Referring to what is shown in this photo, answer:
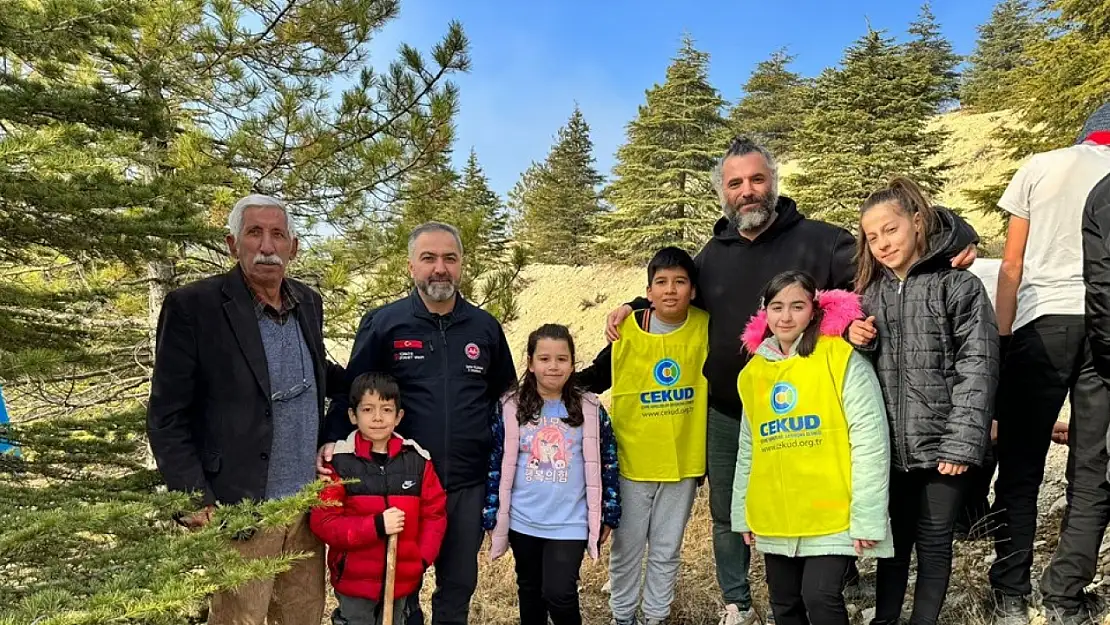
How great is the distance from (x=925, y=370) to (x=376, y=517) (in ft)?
7.69

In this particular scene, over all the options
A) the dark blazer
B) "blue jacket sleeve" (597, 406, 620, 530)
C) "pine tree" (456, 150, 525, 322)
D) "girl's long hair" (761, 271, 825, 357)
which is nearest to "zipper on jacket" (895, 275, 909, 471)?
"girl's long hair" (761, 271, 825, 357)

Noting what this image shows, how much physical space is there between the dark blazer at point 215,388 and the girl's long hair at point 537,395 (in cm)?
118

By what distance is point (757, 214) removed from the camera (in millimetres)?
3596

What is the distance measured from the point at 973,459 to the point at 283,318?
2830mm

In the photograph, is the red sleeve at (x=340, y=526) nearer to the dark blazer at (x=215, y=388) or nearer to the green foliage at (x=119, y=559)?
the dark blazer at (x=215, y=388)

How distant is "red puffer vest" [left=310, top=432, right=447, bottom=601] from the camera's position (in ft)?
10.1

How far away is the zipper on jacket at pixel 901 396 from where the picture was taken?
2.96 m

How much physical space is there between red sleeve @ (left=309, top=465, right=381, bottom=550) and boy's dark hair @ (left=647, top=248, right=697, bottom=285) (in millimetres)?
1758

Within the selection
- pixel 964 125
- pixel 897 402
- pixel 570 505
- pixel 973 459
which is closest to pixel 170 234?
pixel 570 505

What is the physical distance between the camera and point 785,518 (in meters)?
3.01

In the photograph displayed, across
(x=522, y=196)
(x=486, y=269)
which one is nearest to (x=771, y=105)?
(x=522, y=196)

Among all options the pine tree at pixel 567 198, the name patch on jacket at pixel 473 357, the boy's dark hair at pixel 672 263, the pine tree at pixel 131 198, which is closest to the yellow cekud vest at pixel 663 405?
the boy's dark hair at pixel 672 263

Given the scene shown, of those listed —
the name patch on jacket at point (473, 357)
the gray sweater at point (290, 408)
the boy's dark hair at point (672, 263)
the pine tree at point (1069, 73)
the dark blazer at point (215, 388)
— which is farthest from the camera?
the pine tree at point (1069, 73)

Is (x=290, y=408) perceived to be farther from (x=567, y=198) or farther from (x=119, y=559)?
(x=567, y=198)
